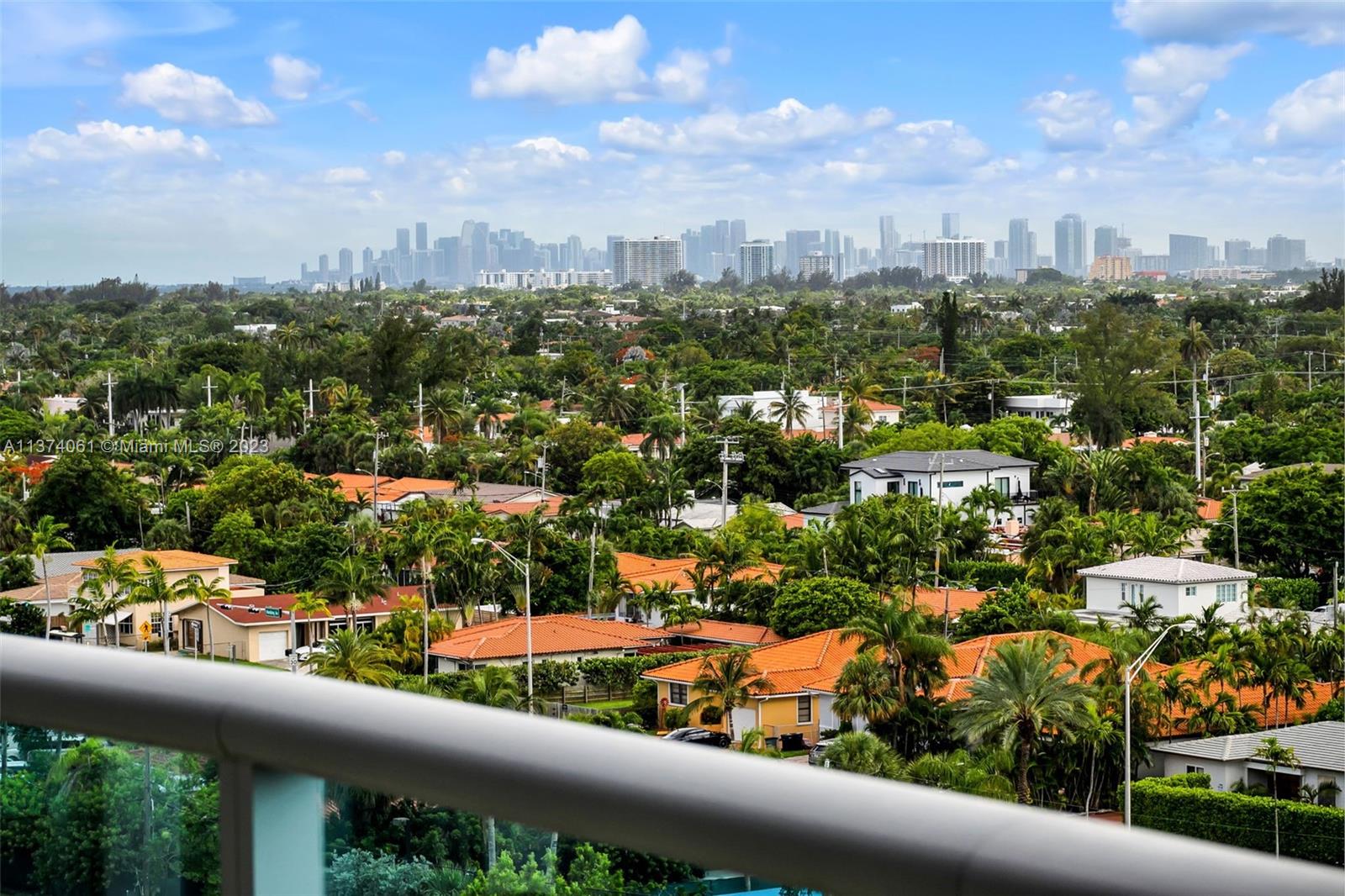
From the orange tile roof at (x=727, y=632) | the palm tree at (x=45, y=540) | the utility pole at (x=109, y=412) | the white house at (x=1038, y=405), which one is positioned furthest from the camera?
the white house at (x=1038, y=405)

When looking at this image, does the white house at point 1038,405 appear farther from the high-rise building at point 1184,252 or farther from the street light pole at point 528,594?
the high-rise building at point 1184,252

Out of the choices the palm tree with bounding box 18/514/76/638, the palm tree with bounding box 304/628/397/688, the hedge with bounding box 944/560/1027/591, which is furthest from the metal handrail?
the hedge with bounding box 944/560/1027/591

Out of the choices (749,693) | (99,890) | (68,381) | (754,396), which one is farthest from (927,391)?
(99,890)

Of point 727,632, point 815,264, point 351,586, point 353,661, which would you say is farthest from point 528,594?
point 815,264

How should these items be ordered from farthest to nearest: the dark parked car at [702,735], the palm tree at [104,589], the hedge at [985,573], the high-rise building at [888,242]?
the high-rise building at [888,242] → the hedge at [985,573] → the palm tree at [104,589] → the dark parked car at [702,735]

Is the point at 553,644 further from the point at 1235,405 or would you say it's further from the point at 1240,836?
the point at 1235,405

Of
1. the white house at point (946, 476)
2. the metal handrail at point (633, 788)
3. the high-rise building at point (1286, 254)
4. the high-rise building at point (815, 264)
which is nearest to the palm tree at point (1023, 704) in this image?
the metal handrail at point (633, 788)
